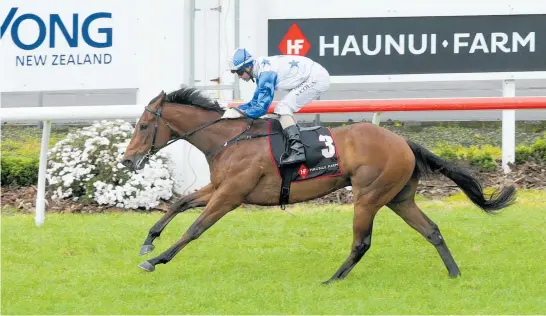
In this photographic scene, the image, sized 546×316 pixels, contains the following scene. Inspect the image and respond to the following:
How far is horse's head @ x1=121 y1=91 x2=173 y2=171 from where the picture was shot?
7.11 m

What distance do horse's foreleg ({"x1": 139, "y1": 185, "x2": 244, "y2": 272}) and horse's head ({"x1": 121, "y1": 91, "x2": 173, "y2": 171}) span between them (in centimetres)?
60

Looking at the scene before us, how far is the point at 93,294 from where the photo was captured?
6367 mm

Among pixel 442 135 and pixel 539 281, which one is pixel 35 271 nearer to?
pixel 539 281

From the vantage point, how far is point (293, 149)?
6.89 m

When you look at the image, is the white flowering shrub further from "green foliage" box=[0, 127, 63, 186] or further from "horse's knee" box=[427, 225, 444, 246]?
"horse's knee" box=[427, 225, 444, 246]

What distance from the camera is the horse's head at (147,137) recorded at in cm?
711

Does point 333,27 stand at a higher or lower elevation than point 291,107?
higher

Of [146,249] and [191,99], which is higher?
[191,99]

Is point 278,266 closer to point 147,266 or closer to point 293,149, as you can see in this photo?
point 293,149

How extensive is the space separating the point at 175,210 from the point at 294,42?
3.49 m

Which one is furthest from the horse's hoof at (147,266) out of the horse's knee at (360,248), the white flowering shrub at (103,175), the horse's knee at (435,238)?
the white flowering shrub at (103,175)

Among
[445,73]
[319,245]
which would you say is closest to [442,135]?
[445,73]

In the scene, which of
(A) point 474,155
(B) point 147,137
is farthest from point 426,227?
(A) point 474,155

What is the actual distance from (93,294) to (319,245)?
1960 millimetres
